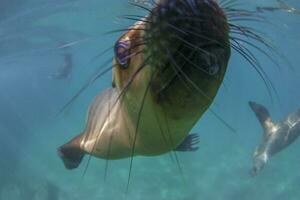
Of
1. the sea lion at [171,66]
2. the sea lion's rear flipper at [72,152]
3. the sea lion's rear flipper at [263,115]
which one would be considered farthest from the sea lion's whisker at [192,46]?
the sea lion's rear flipper at [263,115]

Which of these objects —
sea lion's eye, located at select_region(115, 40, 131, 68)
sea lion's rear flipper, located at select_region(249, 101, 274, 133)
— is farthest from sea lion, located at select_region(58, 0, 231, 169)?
sea lion's rear flipper, located at select_region(249, 101, 274, 133)

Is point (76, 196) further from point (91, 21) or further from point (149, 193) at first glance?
point (91, 21)

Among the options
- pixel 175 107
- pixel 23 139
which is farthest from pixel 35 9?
pixel 175 107

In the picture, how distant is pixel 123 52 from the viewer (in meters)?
2.43

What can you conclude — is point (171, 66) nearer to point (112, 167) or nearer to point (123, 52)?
point (123, 52)

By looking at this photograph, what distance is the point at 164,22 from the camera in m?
1.98

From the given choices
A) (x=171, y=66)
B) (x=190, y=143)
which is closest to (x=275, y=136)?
(x=190, y=143)

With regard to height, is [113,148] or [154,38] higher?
[154,38]

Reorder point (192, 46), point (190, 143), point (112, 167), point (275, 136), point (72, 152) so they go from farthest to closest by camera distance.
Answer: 1. point (112, 167)
2. point (275, 136)
3. point (190, 143)
4. point (72, 152)
5. point (192, 46)

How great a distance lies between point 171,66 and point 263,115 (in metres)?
11.2

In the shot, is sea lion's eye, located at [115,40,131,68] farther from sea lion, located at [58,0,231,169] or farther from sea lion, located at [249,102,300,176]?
sea lion, located at [249,102,300,176]

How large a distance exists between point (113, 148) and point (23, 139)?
31.0m

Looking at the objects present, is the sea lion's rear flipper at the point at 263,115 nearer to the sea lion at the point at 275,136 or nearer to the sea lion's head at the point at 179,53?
the sea lion at the point at 275,136

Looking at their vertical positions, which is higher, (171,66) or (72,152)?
(171,66)
